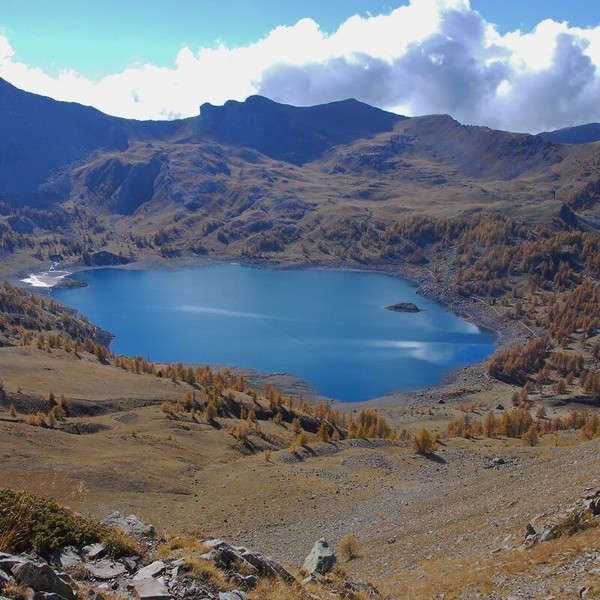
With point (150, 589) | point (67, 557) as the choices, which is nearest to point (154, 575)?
point (150, 589)

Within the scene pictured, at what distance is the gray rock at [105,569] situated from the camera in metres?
16.5

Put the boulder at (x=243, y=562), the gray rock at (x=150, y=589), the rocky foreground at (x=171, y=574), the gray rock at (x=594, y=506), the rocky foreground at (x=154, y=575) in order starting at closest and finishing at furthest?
the rocky foreground at (x=154, y=575), the rocky foreground at (x=171, y=574), the gray rock at (x=150, y=589), the boulder at (x=243, y=562), the gray rock at (x=594, y=506)

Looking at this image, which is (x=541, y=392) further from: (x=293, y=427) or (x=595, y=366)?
(x=293, y=427)

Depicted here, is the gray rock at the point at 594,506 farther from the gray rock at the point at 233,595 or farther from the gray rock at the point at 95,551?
the gray rock at the point at 95,551

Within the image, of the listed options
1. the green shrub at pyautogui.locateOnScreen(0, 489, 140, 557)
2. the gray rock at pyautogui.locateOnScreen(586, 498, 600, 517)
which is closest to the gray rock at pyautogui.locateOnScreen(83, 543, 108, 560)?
the green shrub at pyautogui.locateOnScreen(0, 489, 140, 557)

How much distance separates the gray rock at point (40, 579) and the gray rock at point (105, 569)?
263 centimetres

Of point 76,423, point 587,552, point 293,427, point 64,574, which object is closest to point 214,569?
point 64,574

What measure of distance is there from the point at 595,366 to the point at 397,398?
196ft

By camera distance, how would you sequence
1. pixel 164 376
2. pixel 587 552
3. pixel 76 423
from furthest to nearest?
1. pixel 164 376
2. pixel 76 423
3. pixel 587 552

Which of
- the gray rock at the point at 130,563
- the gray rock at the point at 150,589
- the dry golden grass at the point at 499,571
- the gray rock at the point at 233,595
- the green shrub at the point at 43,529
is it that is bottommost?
the dry golden grass at the point at 499,571

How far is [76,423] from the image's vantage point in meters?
72.9

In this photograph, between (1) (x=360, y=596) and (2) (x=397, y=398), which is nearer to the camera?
(1) (x=360, y=596)

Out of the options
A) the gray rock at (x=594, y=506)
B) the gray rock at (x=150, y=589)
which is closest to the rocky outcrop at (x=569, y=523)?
the gray rock at (x=594, y=506)

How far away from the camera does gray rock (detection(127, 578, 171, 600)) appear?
15336 mm
